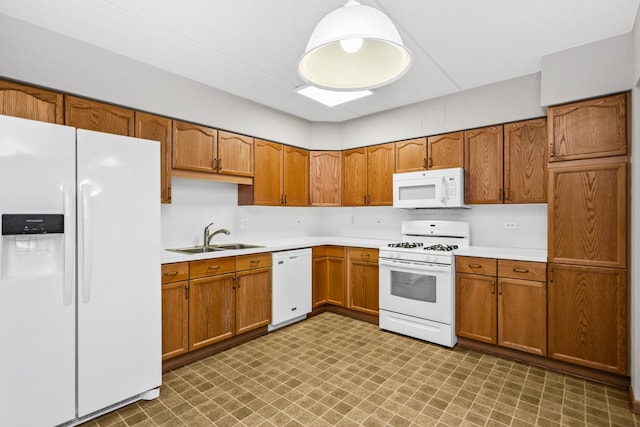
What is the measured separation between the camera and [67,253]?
1901 mm

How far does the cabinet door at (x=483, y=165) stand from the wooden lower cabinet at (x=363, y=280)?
122 cm

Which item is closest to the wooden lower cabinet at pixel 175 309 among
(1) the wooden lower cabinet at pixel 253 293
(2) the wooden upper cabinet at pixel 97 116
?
(1) the wooden lower cabinet at pixel 253 293

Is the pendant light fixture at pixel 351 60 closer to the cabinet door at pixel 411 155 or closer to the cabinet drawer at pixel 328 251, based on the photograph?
the cabinet door at pixel 411 155

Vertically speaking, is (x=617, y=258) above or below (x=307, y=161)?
below

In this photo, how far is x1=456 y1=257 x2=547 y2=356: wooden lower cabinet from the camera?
2742 mm

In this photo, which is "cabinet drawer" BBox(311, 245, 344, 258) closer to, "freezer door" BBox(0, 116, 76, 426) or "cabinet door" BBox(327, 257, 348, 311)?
"cabinet door" BBox(327, 257, 348, 311)

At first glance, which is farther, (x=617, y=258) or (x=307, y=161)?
(x=307, y=161)

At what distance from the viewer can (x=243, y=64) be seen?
9.12 feet

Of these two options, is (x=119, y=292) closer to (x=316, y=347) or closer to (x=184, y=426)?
(x=184, y=426)

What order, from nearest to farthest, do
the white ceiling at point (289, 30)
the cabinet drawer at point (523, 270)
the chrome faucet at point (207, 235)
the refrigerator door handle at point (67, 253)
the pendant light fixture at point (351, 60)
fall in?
1. the pendant light fixture at point (351, 60)
2. the refrigerator door handle at point (67, 253)
3. the white ceiling at point (289, 30)
4. the cabinet drawer at point (523, 270)
5. the chrome faucet at point (207, 235)

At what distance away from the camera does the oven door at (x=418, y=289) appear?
3.11 meters

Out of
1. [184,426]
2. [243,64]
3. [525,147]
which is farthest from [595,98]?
[184,426]

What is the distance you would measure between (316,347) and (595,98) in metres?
3.10

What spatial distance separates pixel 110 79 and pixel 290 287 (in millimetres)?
2527
